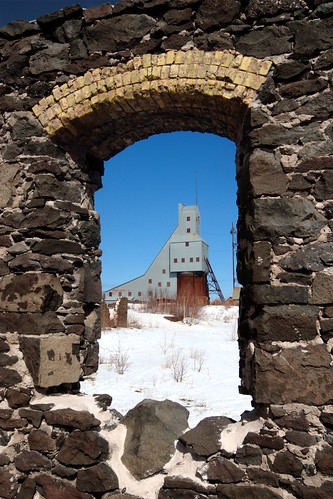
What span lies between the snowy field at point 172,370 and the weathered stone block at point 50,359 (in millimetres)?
1683

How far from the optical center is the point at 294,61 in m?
2.72

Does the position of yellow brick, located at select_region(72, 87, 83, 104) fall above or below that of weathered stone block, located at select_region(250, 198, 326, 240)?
above

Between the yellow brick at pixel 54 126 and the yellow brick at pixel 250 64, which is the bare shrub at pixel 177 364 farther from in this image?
the yellow brick at pixel 250 64

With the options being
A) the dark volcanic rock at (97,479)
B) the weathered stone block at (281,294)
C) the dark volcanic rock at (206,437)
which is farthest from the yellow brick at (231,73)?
the dark volcanic rock at (97,479)

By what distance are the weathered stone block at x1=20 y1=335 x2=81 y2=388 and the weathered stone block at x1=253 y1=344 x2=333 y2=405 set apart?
1.43 meters

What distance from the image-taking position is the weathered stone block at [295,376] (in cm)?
243

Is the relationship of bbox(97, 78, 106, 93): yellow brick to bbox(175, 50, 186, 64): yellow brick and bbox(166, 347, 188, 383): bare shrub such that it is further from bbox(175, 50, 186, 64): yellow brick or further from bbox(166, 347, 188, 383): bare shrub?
bbox(166, 347, 188, 383): bare shrub

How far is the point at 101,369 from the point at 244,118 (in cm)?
541

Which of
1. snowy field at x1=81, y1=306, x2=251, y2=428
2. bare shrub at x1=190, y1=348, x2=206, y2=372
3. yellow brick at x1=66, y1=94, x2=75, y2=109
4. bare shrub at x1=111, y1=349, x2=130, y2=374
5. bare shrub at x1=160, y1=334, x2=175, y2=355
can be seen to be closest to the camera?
yellow brick at x1=66, y1=94, x2=75, y2=109

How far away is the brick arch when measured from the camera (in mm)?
2820

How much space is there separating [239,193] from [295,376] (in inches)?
53.4

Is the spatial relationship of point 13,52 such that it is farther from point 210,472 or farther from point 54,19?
point 210,472

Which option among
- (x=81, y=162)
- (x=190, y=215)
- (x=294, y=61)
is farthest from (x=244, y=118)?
(x=190, y=215)

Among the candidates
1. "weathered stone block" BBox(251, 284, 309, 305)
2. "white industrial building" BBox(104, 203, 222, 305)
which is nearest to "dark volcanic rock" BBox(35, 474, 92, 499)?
"weathered stone block" BBox(251, 284, 309, 305)
